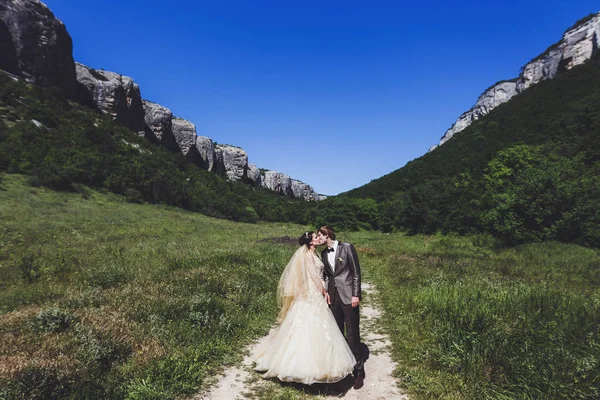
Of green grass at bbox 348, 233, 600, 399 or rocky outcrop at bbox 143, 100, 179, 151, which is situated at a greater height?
rocky outcrop at bbox 143, 100, 179, 151

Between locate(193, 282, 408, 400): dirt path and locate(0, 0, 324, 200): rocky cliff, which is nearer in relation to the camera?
locate(193, 282, 408, 400): dirt path

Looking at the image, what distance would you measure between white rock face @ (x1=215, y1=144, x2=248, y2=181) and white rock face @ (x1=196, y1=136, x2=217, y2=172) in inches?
674

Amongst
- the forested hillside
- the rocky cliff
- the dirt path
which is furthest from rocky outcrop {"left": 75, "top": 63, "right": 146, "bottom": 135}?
the dirt path

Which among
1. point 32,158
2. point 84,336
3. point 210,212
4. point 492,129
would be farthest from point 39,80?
point 492,129

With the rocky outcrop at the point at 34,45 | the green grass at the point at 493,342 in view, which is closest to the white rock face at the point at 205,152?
the rocky outcrop at the point at 34,45

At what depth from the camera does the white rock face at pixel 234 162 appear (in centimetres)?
16250

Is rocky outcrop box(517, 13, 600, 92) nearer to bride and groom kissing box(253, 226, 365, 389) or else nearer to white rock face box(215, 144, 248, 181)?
bride and groom kissing box(253, 226, 365, 389)

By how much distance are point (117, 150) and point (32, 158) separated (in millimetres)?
18475

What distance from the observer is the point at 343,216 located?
6362 centimetres

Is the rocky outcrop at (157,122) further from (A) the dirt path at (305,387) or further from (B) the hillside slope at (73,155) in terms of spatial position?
(A) the dirt path at (305,387)

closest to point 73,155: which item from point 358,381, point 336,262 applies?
point 336,262

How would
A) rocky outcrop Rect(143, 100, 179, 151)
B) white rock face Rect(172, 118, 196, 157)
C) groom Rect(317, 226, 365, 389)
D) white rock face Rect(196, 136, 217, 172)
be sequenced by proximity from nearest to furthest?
groom Rect(317, 226, 365, 389) → rocky outcrop Rect(143, 100, 179, 151) → white rock face Rect(172, 118, 196, 157) → white rock face Rect(196, 136, 217, 172)

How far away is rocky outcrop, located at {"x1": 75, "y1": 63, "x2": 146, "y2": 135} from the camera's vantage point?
257ft

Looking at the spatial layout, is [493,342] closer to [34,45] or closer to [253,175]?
[34,45]
